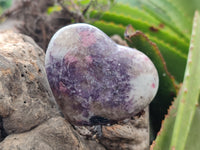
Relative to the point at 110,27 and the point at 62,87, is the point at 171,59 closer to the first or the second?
the point at 110,27

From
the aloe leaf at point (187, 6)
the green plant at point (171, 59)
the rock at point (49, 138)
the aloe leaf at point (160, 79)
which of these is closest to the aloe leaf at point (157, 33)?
the green plant at point (171, 59)

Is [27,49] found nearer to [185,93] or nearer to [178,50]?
[185,93]

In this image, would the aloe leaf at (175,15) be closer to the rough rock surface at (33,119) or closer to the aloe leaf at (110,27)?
the aloe leaf at (110,27)

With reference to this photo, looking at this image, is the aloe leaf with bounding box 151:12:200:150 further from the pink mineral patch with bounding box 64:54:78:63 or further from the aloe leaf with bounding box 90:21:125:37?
the aloe leaf with bounding box 90:21:125:37

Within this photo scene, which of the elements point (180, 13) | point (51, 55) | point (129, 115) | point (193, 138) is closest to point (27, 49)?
point (51, 55)

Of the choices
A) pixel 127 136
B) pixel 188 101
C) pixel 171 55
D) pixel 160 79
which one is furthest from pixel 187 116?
pixel 171 55

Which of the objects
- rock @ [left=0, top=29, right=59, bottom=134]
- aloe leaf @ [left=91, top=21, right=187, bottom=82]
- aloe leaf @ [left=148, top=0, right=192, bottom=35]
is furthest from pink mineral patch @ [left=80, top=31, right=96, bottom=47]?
aloe leaf @ [left=148, top=0, right=192, bottom=35]

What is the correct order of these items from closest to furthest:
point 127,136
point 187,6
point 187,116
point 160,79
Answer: point 187,116 < point 127,136 < point 160,79 < point 187,6
